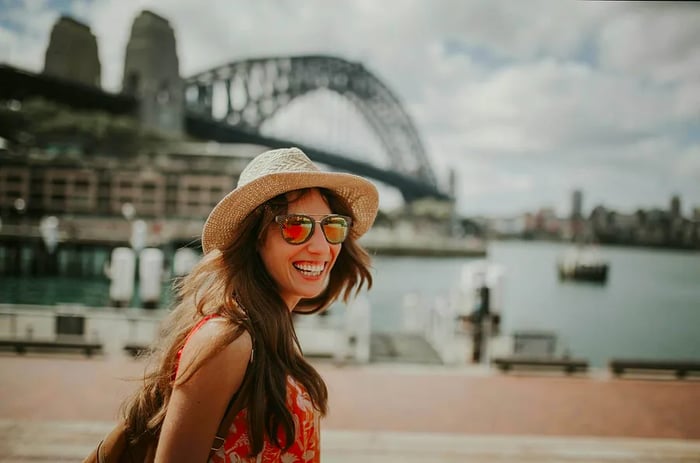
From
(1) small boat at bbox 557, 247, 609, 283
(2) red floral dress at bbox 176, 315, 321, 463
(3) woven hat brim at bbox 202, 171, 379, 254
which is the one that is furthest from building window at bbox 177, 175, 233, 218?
(2) red floral dress at bbox 176, 315, 321, 463

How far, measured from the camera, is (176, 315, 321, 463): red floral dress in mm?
1703

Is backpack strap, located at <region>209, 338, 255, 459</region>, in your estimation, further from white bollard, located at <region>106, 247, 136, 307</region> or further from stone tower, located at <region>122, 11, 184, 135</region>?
stone tower, located at <region>122, 11, 184, 135</region>

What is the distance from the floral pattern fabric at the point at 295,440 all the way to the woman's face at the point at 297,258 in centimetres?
33

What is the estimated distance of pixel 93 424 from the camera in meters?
4.77

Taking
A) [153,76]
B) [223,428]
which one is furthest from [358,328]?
[153,76]

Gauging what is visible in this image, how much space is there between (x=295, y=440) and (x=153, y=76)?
7069cm

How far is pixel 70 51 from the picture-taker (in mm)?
67812

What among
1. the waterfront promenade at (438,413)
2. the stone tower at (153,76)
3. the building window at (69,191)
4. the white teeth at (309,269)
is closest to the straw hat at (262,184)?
the white teeth at (309,269)

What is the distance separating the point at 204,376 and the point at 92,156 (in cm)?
6437

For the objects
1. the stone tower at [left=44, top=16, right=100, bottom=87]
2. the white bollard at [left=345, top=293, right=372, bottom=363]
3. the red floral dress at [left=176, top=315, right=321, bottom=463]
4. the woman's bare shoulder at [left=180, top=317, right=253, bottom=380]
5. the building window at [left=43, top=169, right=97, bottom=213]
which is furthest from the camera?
the stone tower at [left=44, top=16, right=100, bottom=87]

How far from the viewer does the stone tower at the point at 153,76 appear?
64375mm

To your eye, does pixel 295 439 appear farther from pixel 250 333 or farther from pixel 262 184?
pixel 262 184

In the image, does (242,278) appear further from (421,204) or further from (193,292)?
(421,204)

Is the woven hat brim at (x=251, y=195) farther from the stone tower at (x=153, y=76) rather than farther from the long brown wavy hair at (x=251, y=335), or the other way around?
the stone tower at (x=153, y=76)
